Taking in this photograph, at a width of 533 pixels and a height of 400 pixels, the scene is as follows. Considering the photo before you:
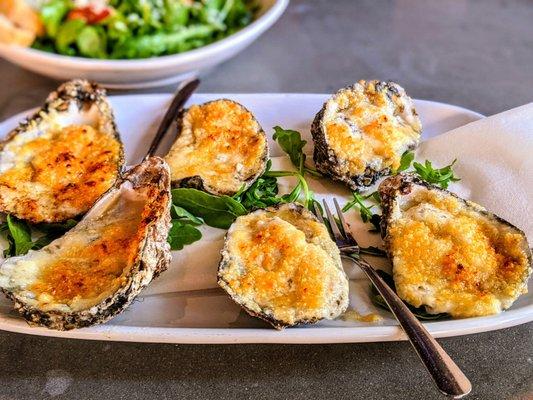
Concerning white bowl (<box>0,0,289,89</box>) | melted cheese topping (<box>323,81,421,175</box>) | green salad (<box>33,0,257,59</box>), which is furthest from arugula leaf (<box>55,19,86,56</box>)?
melted cheese topping (<box>323,81,421,175</box>)

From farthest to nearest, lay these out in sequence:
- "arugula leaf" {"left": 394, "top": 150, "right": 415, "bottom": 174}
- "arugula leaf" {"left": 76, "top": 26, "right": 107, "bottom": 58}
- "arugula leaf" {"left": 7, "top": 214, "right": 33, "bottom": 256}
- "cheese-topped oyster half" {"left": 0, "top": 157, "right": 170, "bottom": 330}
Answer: "arugula leaf" {"left": 76, "top": 26, "right": 107, "bottom": 58}, "arugula leaf" {"left": 394, "top": 150, "right": 415, "bottom": 174}, "arugula leaf" {"left": 7, "top": 214, "right": 33, "bottom": 256}, "cheese-topped oyster half" {"left": 0, "top": 157, "right": 170, "bottom": 330}

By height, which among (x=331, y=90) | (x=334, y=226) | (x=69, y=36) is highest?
(x=69, y=36)

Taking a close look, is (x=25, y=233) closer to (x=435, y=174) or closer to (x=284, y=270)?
(x=284, y=270)

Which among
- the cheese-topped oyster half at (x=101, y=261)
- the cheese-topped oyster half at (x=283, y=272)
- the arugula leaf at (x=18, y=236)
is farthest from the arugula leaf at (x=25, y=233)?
the cheese-topped oyster half at (x=283, y=272)

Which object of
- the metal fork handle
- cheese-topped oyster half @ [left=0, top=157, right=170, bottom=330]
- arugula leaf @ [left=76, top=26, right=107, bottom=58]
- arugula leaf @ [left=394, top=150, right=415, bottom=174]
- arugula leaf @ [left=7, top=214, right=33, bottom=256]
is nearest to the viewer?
the metal fork handle

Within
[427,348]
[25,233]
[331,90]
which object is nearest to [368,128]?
[427,348]

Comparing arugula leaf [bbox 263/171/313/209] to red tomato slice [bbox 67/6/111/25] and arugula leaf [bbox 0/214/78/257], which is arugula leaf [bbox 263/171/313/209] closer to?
arugula leaf [bbox 0/214/78/257]

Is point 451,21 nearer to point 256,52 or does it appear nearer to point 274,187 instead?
point 256,52
